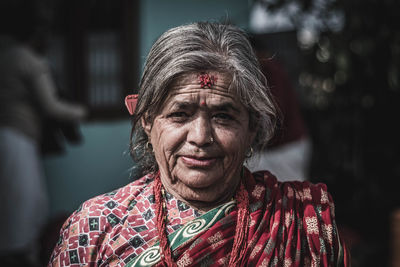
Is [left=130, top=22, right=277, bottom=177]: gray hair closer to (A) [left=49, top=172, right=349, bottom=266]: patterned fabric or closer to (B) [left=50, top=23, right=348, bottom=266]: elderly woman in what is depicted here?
(B) [left=50, top=23, right=348, bottom=266]: elderly woman

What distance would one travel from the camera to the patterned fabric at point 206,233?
171 cm

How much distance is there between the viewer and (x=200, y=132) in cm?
172

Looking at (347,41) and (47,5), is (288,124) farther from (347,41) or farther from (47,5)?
(47,5)

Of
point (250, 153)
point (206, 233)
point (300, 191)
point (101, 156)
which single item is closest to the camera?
point (206, 233)

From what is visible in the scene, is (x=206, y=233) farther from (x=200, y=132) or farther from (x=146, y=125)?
(x=146, y=125)

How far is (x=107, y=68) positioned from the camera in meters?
5.90

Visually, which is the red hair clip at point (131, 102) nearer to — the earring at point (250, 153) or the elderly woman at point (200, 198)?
the elderly woman at point (200, 198)

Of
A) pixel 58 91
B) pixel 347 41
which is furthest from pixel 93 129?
pixel 347 41

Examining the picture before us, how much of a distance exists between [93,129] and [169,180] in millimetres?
4094

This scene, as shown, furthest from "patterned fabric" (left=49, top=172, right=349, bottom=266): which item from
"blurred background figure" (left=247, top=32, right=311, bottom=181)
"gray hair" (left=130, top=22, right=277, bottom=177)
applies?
"blurred background figure" (left=247, top=32, right=311, bottom=181)

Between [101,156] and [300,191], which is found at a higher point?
[300,191]

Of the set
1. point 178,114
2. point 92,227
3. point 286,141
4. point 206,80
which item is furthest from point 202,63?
point 286,141

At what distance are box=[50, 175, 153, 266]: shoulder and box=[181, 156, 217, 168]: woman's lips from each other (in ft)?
0.96

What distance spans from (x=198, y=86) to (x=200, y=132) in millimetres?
170
